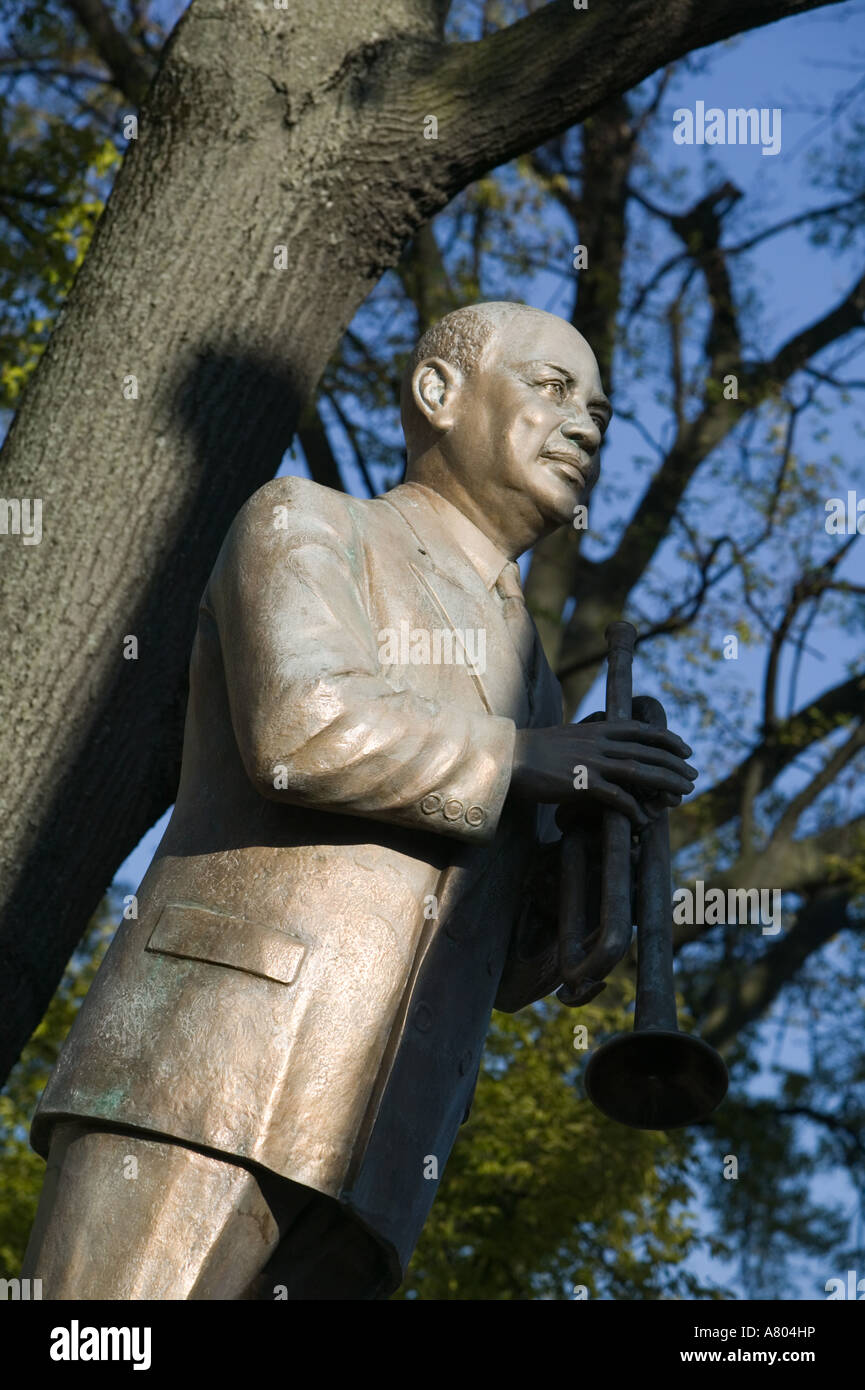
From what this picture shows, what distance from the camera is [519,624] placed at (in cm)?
459

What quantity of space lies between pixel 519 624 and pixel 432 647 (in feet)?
1.20

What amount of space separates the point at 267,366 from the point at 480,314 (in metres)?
1.44

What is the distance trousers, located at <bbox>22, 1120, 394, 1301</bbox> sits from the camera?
3639mm

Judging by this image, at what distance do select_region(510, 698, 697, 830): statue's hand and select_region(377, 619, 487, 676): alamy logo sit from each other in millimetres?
281

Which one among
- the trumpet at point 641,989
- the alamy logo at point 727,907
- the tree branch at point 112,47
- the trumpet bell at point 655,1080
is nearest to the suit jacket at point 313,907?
the trumpet at point 641,989

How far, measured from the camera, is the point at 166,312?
5.99 meters

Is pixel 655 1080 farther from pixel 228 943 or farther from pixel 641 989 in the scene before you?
pixel 228 943

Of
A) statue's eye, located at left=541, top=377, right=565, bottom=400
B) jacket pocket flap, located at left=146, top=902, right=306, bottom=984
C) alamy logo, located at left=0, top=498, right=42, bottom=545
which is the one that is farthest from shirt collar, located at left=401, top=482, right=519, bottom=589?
alamy logo, located at left=0, top=498, right=42, bottom=545

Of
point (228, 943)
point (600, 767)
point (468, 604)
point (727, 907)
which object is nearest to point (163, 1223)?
point (228, 943)

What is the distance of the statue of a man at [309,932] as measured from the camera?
3727mm
